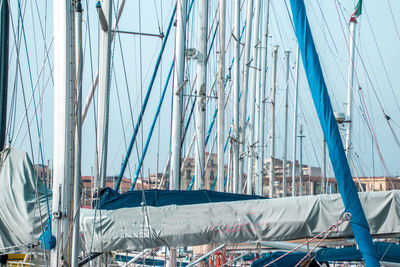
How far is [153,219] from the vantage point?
32.3ft

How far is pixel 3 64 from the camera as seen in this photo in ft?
29.9

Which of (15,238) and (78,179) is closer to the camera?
(78,179)

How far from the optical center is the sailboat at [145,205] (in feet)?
22.0

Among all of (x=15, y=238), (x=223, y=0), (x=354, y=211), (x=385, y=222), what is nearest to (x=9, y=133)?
(x=15, y=238)

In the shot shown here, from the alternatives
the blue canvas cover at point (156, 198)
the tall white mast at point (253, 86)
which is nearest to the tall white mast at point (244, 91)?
the tall white mast at point (253, 86)

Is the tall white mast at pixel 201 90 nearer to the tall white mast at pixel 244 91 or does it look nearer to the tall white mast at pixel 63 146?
the tall white mast at pixel 244 91

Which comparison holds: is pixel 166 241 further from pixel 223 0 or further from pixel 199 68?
pixel 223 0

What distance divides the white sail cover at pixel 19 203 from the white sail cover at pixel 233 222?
146cm

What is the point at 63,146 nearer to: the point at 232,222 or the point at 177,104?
the point at 232,222

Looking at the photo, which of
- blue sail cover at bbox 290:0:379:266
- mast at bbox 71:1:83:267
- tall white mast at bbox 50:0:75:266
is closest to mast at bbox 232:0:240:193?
blue sail cover at bbox 290:0:379:266

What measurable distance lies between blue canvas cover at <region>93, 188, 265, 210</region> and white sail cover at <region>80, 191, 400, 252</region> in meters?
0.68

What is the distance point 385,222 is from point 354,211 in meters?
2.79

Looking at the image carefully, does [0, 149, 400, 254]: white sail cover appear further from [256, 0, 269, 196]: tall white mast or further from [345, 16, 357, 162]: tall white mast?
[256, 0, 269, 196]: tall white mast

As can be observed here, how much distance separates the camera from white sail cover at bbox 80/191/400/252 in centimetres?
955
